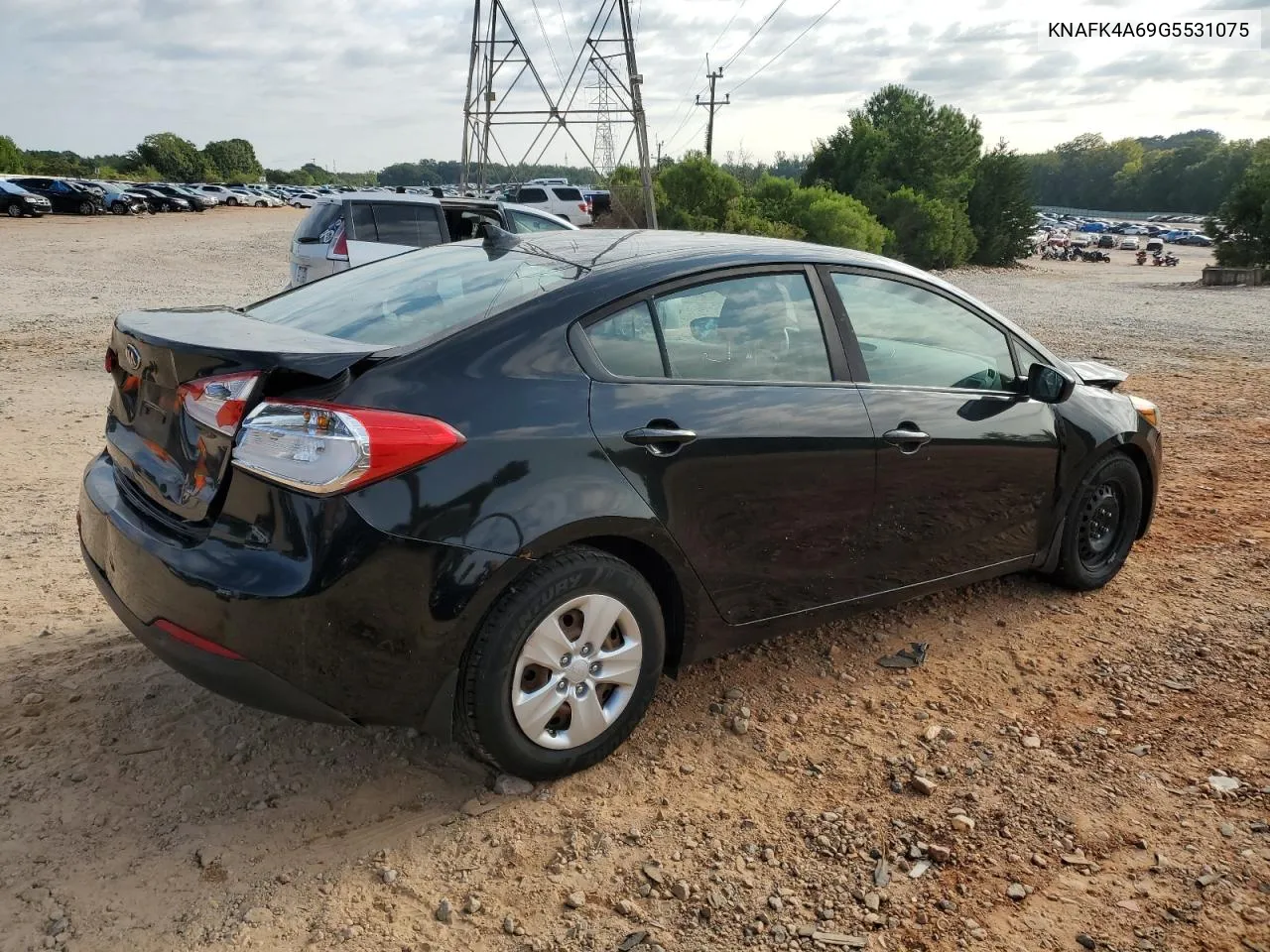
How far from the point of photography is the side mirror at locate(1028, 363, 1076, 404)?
4.03 m

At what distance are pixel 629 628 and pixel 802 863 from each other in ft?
2.67

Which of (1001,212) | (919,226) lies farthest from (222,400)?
(1001,212)

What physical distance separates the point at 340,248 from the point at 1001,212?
118 feet

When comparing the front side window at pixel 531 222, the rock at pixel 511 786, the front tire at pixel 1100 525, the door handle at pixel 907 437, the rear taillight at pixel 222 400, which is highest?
the front side window at pixel 531 222

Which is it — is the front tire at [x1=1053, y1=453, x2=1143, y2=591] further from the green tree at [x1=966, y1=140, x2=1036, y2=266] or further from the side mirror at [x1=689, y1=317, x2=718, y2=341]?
the green tree at [x1=966, y1=140, x2=1036, y2=266]

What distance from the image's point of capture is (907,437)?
3617mm

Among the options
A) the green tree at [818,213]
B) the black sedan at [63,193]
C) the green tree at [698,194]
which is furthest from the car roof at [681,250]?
the black sedan at [63,193]

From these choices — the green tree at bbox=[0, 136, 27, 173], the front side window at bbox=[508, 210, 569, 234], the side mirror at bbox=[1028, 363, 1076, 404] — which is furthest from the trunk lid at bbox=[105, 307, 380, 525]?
the green tree at bbox=[0, 136, 27, 173]

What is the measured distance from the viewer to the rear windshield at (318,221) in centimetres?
1180

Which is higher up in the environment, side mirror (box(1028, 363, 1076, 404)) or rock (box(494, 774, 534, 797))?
side mirror (box(1028, 363, 1076, 404))

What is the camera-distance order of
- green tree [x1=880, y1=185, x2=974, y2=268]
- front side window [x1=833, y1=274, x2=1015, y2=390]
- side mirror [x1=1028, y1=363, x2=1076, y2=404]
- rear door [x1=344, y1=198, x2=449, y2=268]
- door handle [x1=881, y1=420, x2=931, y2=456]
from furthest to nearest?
1. green tree [x1=880, y1=185, x2=974, y2=268]
2. rear door [x1=344, y1=198, x2=449, y2=268]
3. side mirror [x1=1028, y1=363, x2=1076, y2=404]
4. front side window [x1=833, y1=274, x2=1015, y2=390]
5. door handle [x1=881, y1=420, x2=931, y2=456]

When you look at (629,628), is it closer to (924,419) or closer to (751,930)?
(751,930)

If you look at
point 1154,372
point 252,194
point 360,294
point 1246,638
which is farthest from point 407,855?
point 252,194

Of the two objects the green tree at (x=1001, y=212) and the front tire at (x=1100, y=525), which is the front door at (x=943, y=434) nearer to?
the front tire at (x=1100, y=525)
